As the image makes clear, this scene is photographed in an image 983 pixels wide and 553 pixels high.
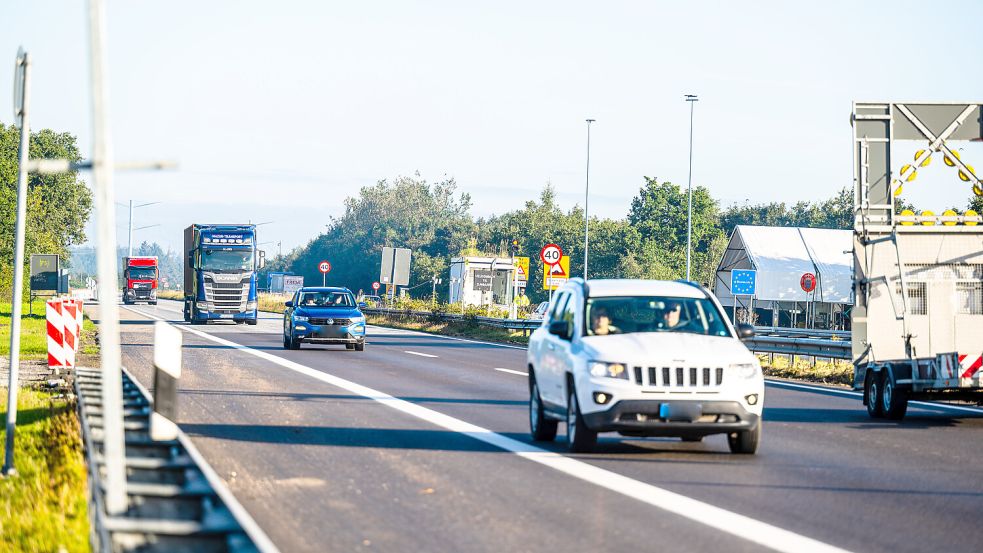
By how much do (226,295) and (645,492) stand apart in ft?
139

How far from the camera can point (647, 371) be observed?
38.2ft

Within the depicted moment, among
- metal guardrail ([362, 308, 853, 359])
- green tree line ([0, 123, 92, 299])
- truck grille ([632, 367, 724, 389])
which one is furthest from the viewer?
green tree line ([0, 123, 92, 299])

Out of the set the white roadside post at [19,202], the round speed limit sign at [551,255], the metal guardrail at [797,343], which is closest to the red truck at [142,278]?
the metal guardrail at [797,343]

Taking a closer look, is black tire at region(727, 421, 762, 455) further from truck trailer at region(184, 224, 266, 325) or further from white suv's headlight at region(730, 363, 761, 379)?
truck trailer at region(184, 224, 266, 325)

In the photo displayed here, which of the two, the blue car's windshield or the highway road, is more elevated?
the blue car's windshield

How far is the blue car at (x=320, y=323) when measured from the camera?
A: 32.3 m

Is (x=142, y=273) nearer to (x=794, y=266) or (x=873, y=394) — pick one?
(x=794, y=266)

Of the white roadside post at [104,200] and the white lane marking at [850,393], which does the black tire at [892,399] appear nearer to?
the white lane marking at [850,393]

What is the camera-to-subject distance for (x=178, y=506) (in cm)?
624

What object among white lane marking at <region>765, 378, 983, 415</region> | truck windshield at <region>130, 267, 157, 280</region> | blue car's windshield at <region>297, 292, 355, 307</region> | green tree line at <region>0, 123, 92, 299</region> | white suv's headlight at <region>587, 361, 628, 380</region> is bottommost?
white lane marking at <region>765, 378, 983, 415</region>

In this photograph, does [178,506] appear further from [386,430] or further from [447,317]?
[447,317]

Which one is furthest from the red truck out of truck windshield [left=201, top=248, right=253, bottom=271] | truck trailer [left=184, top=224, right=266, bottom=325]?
truck windshield [left=201, top=248, right=253, bottom=271]

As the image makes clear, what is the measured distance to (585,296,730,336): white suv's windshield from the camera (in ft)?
41.8

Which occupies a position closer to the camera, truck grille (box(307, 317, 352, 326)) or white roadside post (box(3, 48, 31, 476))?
white roadside post (box(3, 48, 31, 476))
